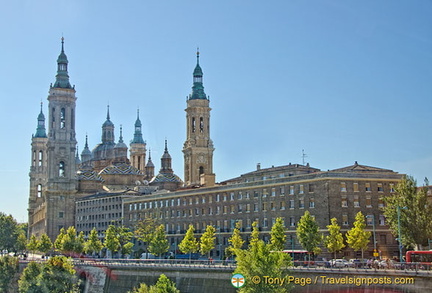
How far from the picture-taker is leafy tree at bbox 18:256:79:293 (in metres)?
105

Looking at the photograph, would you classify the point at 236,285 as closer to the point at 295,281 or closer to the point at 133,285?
the point at 295,281

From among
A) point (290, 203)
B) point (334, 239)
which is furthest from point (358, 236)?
point (290, 203)

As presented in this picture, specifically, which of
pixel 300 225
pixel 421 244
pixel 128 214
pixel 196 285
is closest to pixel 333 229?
pixel 300 225

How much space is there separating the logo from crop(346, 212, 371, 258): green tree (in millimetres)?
27430

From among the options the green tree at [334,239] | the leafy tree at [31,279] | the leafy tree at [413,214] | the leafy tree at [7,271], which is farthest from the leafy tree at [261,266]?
the leafy tree at [7,271]

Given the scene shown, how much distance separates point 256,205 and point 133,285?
92.4 ft

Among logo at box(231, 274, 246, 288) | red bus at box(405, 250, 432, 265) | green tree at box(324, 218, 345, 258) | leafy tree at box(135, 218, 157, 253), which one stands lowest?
logo at box(231, 274, 246, 288)

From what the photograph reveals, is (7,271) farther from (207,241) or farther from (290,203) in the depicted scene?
(290,203)

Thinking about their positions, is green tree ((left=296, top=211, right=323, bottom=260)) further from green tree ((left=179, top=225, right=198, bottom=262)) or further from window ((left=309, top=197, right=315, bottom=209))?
green tree ((left=179, top=225, right=198, bottom=262))

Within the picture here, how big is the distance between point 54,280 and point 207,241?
2766 centimetres

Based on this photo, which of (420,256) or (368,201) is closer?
(420,256)

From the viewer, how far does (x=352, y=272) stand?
2825 inches

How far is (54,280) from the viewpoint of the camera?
106000 mm

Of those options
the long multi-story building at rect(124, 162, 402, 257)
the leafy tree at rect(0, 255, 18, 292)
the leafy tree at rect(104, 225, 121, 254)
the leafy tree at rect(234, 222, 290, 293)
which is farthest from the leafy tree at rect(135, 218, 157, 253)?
the leafy tree at rect(234, 222, 290, 293)
